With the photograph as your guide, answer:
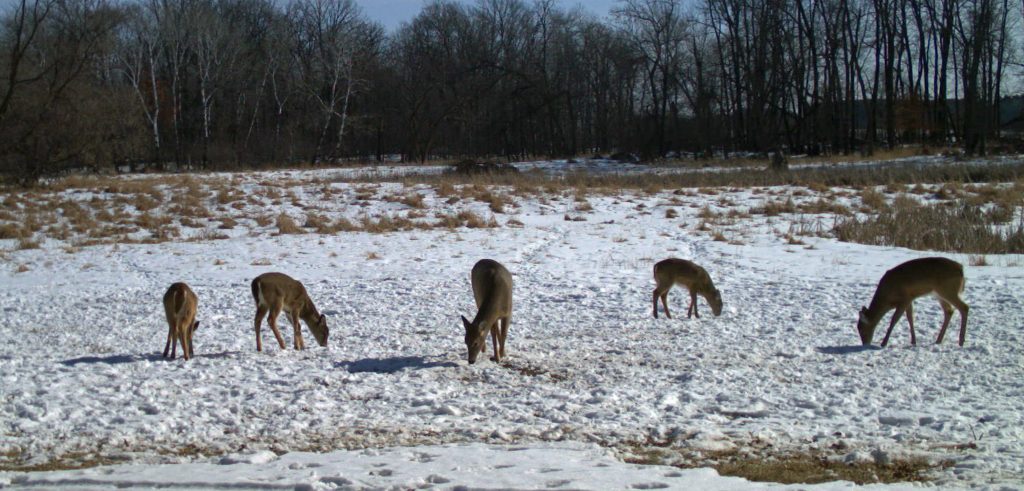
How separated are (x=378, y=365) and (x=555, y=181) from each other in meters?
23.8

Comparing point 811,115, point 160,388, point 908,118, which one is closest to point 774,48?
point 811,115

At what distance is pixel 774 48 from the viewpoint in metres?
57.6

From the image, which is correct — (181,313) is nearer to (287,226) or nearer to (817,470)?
(817,470)

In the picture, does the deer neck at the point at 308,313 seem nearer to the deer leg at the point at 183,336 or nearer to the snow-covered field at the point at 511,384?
the snow-covered field at the point at 511,384

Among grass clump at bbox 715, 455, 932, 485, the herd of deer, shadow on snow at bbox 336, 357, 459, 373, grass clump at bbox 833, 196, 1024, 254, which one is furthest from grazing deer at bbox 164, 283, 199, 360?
grass clump at bbox 833, 196, 1024, 254

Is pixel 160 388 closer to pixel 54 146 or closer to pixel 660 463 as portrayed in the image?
pixel 660 463

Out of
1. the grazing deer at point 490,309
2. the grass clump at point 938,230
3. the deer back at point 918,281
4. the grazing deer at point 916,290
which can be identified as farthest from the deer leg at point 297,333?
the grass clump at point 938,230

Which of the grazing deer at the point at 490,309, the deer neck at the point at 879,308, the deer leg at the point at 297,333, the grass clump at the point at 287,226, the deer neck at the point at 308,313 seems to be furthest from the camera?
the grass clump at the point at 287,226

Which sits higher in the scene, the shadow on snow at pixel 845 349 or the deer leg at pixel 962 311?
the deer leg at pixel 962 311

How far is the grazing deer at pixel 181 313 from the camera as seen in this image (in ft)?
27.5

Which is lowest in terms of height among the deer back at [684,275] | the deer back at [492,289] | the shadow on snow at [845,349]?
the shadow on snow at [845,349]

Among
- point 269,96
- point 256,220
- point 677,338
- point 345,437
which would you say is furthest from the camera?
point 269,96

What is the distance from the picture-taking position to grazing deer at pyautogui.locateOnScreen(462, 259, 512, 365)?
27.2ft

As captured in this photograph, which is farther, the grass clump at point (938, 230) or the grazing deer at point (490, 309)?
the grass clump at point (938, 230)
